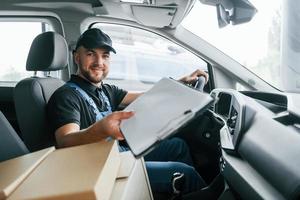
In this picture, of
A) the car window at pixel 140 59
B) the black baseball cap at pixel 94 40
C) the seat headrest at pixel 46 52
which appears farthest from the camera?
the car window at pixel 140 59

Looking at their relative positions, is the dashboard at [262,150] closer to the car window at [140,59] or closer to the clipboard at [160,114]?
the clipboard at [160,114]

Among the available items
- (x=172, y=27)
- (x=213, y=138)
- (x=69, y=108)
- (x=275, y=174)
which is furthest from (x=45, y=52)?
(x=275, y=174)

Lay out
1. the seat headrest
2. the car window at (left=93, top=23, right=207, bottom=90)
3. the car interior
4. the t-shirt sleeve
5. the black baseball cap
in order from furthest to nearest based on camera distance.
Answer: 1. the car window at (left=93, top=23, right=207, bottom=90)
2. the seat headrest
3. the black baseball cap
4. the t-shirt sleeve
5. the car interior

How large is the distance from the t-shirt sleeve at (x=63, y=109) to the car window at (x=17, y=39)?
100 cm

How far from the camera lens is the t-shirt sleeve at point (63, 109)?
5.93 feet

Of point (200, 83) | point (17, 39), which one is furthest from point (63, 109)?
point (17, 39)

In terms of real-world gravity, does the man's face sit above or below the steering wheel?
above

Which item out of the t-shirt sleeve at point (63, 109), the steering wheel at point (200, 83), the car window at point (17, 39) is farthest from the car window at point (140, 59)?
the t-shirt sleeve at point (63, 109)

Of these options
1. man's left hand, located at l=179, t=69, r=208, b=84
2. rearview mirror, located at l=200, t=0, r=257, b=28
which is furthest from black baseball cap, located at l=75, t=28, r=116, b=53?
rearview mirror, located at l=200, t=0, r=257, b=28

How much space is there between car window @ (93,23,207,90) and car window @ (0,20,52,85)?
17.9 inches

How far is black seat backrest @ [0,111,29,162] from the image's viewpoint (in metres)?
1.60

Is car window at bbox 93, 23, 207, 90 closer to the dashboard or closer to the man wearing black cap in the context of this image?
the man wearing black cap

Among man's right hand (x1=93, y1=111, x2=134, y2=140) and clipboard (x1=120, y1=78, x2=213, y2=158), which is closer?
clipboard (x1=120, y1=78, x2=213, y2=158)

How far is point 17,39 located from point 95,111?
117cm
